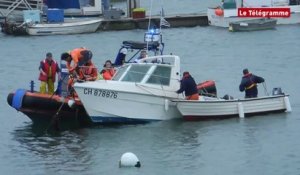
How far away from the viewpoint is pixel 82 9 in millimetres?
74375

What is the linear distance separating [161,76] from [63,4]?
4464cm

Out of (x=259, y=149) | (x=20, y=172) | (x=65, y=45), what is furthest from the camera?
(x=65, y=45)

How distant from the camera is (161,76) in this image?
32.2 metres

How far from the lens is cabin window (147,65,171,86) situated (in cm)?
3200

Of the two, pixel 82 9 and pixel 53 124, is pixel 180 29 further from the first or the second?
pixel 53 124

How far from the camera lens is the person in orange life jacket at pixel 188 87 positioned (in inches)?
1260

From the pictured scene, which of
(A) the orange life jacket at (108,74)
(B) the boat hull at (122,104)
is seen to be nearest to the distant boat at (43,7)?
(A) the orange life jacket at (108,74)

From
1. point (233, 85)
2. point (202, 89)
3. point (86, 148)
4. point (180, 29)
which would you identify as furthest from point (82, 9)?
point (86, 148)

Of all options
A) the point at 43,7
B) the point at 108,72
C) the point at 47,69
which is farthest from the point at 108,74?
the point at 43,7

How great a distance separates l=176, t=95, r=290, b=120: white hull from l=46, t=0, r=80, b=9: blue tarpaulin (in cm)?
4257

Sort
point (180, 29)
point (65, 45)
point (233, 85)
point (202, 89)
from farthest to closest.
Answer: point (180, 29), point (65, 45), point (233, 85), point (202, 89)

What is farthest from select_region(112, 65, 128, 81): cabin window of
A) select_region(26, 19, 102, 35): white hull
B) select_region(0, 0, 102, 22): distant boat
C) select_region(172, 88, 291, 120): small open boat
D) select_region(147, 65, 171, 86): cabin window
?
select_region(0, 0, 102, 22): distant boat

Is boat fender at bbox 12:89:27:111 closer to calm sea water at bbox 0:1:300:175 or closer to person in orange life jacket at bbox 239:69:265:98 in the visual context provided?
calm sea water at bbox 0:1:300:175

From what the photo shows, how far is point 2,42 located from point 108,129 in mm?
35768
